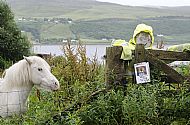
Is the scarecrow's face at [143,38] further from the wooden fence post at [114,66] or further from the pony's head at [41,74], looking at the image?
the pony's head at [41,74]

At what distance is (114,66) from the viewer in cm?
711

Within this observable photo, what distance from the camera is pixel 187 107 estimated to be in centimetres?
693

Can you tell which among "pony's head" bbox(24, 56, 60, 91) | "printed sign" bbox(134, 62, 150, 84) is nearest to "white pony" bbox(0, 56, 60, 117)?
"pony's head" bbox(24, 56, 60, 91)

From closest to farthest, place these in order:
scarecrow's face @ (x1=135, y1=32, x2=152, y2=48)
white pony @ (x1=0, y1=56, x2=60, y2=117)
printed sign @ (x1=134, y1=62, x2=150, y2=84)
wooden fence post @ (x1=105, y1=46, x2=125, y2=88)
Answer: printed sign @ (x1=134, y1=62, x2=150, y2=84) < wooden fence post @ (x1=105, y1=46, x2=125, y2=88) < white pony @ (x1=0, y1=56, x2=60, y2=117) < scarecrow's face @ (x1=135, y1=32, x2=152, y2=48)

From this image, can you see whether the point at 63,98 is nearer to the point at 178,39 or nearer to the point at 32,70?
the point at 32,70

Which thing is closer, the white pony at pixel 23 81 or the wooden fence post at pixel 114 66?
the wooden fence post at pixel 114 66

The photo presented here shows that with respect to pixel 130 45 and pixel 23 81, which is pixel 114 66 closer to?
pixel 130 45

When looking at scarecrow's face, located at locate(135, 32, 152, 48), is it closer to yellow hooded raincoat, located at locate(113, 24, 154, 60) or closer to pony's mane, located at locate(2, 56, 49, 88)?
yellow hooded raincoat, located at locate(113, 24, 154, 60)

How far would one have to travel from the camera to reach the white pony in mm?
7363

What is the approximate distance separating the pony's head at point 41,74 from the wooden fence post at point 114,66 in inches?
34.3

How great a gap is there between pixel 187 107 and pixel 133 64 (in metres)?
1.01

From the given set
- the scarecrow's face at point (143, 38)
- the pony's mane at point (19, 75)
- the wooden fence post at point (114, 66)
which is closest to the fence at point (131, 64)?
the wooden fence post at point (114, 66)

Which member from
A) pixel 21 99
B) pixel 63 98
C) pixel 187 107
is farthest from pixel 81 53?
pixel 187 107

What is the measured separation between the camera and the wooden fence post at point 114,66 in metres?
7.05
